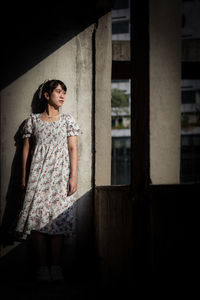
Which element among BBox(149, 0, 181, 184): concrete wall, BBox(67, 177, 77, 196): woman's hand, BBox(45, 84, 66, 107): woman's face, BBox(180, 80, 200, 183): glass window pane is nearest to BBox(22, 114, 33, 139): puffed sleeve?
BBox(45, 84, 66, 107): woman's face

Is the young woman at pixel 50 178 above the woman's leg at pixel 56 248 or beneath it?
above

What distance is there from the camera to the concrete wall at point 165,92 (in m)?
3.87

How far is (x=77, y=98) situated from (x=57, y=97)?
25 cm

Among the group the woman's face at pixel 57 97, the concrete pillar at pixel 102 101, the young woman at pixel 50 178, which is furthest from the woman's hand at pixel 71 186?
the woman's face at pixel 57 97

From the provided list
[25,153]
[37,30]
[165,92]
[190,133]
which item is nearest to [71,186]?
[25,153]

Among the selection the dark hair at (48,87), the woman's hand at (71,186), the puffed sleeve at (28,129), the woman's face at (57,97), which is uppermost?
the dark hair at (48,87)

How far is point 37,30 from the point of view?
12.2ft

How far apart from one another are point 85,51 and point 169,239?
256 cm

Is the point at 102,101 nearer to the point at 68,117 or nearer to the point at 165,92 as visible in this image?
the point at 68,117

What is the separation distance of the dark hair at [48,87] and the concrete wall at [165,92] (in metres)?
1.02

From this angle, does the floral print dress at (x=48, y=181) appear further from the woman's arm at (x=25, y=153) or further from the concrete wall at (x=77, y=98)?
the concrete wall at (x=77, y=98)

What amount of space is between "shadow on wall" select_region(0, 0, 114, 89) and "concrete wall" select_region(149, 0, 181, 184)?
0.76 metres

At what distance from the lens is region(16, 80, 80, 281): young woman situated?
11.0 ft

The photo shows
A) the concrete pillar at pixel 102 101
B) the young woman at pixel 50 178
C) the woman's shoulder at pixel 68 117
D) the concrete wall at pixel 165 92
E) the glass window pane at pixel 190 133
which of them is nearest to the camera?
the young woman at pixel 50 178
